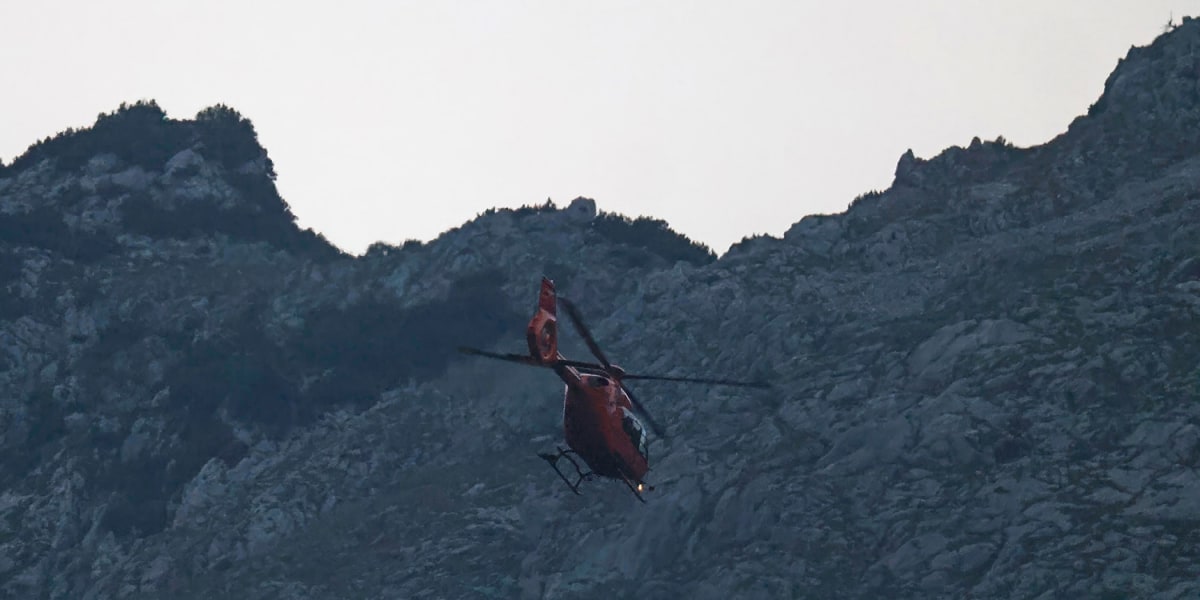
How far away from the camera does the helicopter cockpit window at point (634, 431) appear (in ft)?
202

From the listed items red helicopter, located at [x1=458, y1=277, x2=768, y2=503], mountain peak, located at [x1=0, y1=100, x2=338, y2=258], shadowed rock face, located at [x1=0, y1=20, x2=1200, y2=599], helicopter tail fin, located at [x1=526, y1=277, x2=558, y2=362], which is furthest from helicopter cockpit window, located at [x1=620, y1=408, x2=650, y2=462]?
mountain peak, located at [x1=0, y1=100, x2=338, y2=258]

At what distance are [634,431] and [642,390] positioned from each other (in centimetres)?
2764

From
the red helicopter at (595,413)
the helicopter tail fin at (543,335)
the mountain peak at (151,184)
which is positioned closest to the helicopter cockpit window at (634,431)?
the red helicopter at (595,413)

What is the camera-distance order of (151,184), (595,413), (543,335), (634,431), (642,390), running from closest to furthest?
(543,335), (595,413), (634,431), (642,390), (151,184)

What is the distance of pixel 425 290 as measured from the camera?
353 ft

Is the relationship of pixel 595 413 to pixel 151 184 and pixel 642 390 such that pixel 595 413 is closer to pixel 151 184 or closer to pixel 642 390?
pixel 642 390

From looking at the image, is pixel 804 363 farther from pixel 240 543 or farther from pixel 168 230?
pixel 168 230

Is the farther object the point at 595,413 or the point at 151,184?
the point at 151,184

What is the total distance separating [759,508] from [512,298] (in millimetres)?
30330

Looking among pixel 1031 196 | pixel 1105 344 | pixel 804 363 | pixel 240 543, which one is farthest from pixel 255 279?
pixel 1105 344

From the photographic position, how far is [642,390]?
89875 mm

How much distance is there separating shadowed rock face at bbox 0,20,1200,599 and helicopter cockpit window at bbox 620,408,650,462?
13.6m

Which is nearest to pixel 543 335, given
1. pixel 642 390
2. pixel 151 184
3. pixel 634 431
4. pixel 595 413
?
pixel 595 413

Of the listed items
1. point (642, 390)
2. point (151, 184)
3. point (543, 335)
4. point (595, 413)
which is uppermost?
point (151, 184)
